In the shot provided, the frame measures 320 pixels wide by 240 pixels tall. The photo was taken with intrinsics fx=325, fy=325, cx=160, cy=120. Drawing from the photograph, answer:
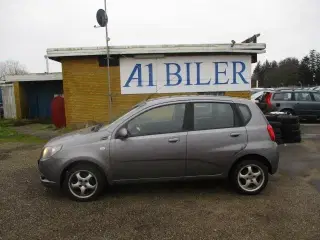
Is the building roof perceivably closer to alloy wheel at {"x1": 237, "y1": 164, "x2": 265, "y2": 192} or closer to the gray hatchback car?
the gray hatchback car

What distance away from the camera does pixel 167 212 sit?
15.3ft

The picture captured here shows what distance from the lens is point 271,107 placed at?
47.5 ft

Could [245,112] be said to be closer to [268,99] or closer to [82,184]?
[82,184]

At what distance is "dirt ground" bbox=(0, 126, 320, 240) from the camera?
13.3 feet

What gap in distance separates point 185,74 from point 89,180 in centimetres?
789

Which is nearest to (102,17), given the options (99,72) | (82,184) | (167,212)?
(99,72)

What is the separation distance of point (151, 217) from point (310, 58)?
93.1m

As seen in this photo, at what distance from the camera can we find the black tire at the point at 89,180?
503 cm

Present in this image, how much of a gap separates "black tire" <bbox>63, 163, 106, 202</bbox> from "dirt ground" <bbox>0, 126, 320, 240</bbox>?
0.38 feet

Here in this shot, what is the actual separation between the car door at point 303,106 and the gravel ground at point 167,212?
9.51 meters

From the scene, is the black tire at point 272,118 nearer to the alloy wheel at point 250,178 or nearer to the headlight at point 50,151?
the alloy wheel at point 250,178

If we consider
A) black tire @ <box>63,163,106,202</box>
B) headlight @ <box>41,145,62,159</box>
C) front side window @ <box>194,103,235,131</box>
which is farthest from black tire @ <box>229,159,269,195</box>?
headlight @ <box>41,145,62,159</box>

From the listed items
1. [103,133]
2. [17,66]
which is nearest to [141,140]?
[103,133]

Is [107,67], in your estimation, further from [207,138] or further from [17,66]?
[17,66]
